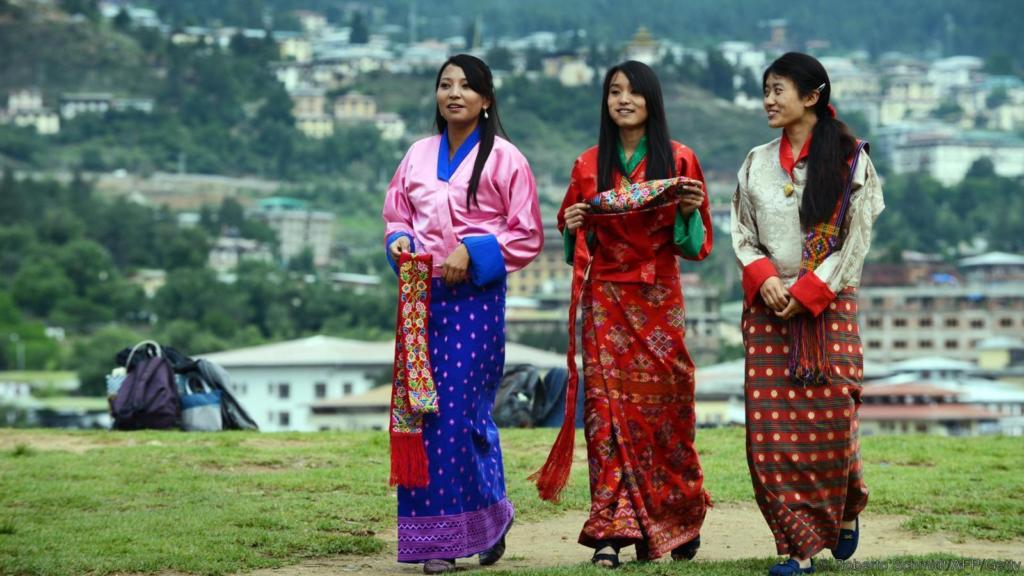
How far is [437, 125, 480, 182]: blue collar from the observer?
6.57 meters

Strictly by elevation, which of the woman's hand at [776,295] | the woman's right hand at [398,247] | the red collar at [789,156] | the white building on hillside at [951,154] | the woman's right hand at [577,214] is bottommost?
the woman's hand at [776,295]

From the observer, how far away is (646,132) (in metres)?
6.41

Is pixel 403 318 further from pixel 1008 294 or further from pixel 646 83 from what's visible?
pixel 1008 294

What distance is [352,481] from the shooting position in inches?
324

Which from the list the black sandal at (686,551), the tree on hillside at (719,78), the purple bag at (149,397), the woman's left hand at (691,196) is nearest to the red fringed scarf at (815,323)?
the woman's left hand at (691,196)

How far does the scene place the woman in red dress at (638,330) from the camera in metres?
6.26

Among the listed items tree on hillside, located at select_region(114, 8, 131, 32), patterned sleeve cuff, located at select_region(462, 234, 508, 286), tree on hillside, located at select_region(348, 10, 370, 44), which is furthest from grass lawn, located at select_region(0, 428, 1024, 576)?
tree on hillside, located at select_region(348, 10, 370, 44)

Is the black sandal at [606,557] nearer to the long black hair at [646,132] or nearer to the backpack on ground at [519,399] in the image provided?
the long black hair at [646,132]

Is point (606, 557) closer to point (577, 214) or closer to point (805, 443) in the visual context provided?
point (805, 443)

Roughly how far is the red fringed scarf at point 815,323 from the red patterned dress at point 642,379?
38 cm

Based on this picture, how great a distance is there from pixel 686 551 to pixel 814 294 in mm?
934

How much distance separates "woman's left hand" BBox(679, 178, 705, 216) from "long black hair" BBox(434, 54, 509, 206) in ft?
2.18

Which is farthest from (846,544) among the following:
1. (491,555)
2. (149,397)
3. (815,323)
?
(149,397)

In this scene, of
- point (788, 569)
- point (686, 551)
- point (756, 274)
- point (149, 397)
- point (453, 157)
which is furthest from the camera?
point (149, 397)
